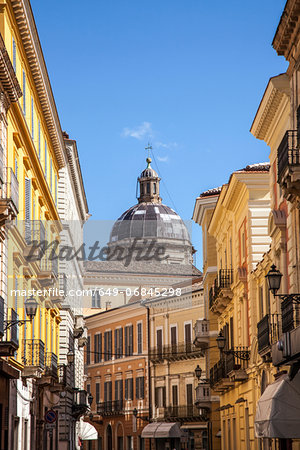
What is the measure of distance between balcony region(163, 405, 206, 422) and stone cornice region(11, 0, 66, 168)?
76.4 feet

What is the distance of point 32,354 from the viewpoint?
2802 centimetres

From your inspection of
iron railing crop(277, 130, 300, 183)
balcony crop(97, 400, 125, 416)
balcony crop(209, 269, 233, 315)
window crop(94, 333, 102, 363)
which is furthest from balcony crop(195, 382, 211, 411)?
iron railing crop(277, 130, 300, 183)

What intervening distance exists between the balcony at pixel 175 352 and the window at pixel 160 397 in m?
1.99

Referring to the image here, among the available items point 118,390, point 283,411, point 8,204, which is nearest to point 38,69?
point 8,204

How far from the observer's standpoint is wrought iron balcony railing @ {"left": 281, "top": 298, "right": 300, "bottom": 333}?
60.1 feet

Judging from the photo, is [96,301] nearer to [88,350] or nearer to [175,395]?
[88,350]

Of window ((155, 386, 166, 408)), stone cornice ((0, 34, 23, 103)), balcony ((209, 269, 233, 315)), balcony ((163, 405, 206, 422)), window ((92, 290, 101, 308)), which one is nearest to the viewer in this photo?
stone cornice ((0, 34, 23, 103))

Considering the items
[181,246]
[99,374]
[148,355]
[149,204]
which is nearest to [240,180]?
[148,355]

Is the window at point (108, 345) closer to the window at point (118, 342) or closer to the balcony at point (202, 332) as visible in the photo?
the window at point (118, 342)

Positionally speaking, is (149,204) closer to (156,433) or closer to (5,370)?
(156,433)

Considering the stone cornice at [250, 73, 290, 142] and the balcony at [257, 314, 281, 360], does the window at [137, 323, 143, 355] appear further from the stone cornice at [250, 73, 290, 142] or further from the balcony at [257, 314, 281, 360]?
the stone cornice at [250, 73, 290, 142]

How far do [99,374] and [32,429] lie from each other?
41.4m

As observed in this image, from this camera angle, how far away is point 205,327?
145ft

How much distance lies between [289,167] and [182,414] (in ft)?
141
